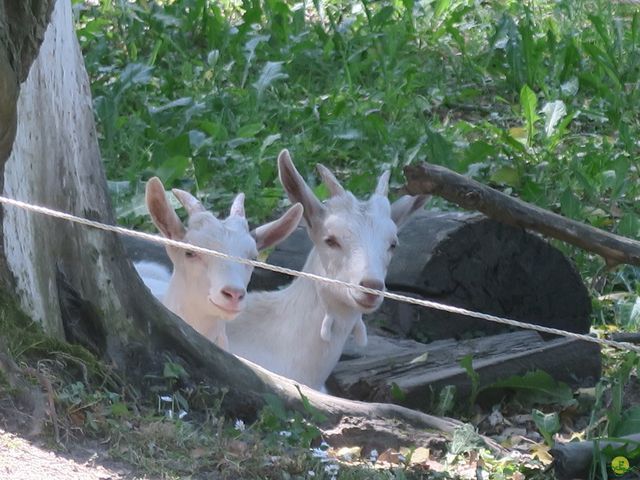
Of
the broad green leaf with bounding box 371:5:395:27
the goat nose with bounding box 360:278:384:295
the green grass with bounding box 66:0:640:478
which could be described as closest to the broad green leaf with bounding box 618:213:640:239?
the green grass with bounding box 66:0:640:478

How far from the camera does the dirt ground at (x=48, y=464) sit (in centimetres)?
394

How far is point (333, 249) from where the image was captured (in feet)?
21.9

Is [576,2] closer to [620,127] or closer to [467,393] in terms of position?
[620,127]

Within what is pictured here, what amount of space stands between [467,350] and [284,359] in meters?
0.99

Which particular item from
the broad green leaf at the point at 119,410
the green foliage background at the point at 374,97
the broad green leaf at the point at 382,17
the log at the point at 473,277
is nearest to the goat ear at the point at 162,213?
the log at the point at 473,277

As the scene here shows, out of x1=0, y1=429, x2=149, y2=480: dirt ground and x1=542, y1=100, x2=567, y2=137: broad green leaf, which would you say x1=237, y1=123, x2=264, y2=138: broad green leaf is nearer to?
x1=542, y1=100, x2=567, y2=137: broad green leaf

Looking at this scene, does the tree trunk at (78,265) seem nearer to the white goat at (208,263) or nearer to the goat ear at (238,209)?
the white goat at (208,263)

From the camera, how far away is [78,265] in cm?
512

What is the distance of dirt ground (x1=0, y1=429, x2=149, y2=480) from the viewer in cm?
394

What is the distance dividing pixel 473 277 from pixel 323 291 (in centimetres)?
116

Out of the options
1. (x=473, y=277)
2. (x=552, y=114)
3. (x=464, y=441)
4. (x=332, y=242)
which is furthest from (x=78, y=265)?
(x=552, y=114)

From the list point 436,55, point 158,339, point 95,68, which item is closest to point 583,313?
point 158,339

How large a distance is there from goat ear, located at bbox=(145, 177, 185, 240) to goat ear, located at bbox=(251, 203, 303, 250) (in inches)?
16.3

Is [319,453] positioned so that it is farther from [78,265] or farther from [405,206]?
[405,206]
